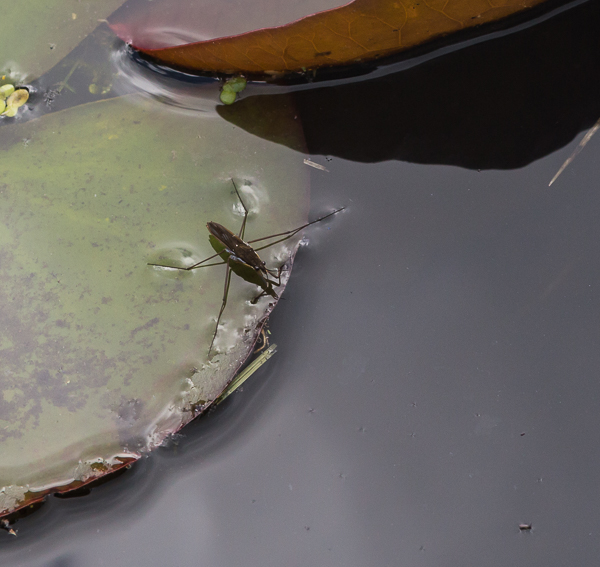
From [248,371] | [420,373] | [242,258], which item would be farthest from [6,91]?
[420,373]

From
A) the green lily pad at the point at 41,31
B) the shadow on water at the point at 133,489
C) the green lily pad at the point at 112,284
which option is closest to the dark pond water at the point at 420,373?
the shadow on water at the point at 133,489

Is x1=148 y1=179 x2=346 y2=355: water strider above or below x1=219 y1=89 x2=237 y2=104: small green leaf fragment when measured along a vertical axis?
below

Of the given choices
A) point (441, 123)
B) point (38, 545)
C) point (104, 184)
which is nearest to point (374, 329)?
point (441, 123)

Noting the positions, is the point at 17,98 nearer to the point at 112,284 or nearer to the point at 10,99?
the point at 10,99

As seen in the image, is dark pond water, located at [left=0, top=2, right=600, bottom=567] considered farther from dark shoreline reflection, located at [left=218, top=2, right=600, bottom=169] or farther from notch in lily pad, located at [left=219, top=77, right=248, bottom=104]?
notch in lily pad, located at [left=219, top=77, right=248, bottom=104]

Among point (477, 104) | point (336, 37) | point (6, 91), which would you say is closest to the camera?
point (336, 37)

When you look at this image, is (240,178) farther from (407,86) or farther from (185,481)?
(185,481)

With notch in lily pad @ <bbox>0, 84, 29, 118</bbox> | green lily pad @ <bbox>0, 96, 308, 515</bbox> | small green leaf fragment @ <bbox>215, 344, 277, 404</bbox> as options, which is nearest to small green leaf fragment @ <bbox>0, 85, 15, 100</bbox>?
notch in lily pad @ <bbox>0, 84, 29, 118</bbox>

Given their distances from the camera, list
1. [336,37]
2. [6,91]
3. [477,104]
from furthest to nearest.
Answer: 1. [477,104]
2. [6,91]
3. [336,37]

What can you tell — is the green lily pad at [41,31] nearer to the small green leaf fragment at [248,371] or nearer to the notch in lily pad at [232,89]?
the notch in lily pad at [232,89]
